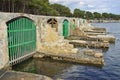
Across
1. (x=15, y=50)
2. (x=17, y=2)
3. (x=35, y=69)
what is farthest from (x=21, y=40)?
(x=17, y=2)

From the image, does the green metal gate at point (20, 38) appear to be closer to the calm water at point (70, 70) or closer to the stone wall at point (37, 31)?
the stone wall at point (37, 31)

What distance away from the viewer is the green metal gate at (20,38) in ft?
69.8

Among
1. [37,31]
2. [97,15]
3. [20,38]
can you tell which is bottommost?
[20,38]

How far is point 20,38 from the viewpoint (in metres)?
23.5

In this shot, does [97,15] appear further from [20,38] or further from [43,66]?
[20,38]

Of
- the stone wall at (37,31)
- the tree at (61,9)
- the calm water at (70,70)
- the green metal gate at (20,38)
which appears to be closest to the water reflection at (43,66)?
the calm water at (70,70)

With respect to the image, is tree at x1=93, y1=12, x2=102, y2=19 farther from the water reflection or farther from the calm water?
the water reflection

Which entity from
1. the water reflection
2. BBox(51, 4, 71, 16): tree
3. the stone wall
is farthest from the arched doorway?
BBox(51, 4, 71, 16): tree

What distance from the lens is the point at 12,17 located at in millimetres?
20484

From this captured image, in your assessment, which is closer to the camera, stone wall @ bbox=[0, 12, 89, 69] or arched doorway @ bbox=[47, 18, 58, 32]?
stone wall @ bbox=[0, 12, 89, 69]

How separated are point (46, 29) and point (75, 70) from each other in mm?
8313

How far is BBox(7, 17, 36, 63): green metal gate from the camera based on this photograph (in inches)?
838

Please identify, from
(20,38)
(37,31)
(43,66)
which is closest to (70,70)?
(43,66)

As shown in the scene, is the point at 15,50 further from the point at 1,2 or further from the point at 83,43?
the point at 1,2
